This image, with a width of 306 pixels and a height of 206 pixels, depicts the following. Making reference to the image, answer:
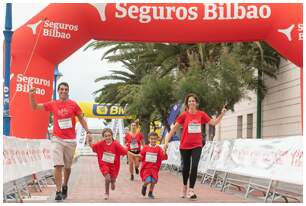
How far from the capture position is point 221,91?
795 inches

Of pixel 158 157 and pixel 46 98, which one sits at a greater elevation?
pixel 46 98

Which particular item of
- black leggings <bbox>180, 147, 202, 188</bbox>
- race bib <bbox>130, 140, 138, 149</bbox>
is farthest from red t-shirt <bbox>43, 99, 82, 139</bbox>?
race bib <bbox>130, 140, 138, 149</bbox>

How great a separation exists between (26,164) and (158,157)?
2.30m

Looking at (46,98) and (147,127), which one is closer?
(46,98)

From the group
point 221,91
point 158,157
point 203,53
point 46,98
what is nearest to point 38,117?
point 46,98

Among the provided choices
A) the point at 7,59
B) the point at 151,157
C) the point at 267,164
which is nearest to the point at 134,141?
the point at 7,59

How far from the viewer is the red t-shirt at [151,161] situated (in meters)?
9.82

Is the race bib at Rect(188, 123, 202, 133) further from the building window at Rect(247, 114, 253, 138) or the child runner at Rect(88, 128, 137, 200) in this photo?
the building window at Rect(247, 114, 253, 138)

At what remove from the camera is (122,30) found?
1354 cm

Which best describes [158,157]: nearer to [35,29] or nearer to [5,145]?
[5,145]

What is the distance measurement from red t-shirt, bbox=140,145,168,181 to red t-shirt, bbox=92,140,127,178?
623 millimetres

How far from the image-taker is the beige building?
20.5 m

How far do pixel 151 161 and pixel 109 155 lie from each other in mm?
911

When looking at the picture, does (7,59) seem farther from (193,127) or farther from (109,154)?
(193,127)
